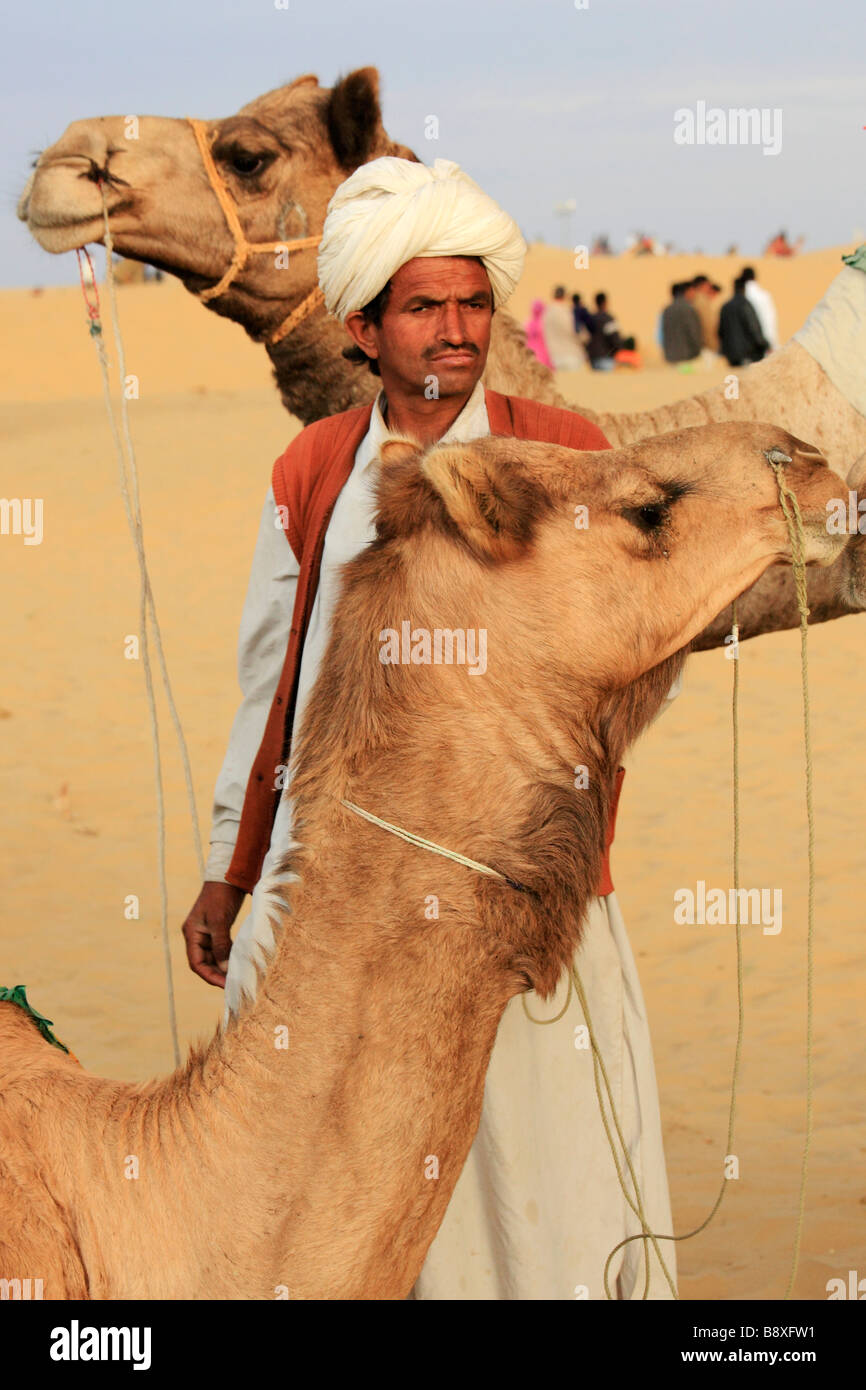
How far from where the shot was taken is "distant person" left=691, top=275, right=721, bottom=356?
24812 mm

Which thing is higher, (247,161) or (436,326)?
(247,161)

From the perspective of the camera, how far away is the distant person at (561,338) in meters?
26.1

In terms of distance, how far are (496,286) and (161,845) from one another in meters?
1.36

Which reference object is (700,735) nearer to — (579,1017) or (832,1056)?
(832,1056)

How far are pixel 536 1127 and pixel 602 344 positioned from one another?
24.4 m

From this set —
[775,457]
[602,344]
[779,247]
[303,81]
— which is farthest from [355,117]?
[779,247]

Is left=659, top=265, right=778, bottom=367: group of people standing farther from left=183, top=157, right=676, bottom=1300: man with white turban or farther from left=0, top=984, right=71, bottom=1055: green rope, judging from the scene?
left=0, top=984, right=71, bottom=1055: green rope

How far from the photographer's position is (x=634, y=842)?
8664mm

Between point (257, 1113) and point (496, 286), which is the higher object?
point (496, 286)

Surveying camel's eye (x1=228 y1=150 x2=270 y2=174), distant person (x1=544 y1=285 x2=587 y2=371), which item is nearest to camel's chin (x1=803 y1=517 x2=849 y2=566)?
camel's eye (x1=228 y1=150 x2=270 y2=174)

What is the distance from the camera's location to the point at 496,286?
3037 millimetres

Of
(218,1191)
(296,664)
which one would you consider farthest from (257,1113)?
(296,664)

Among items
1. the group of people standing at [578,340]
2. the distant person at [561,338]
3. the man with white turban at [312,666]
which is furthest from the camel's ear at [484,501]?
the distant person at [561,338]

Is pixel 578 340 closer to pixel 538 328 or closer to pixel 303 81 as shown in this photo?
pixel 538 328
